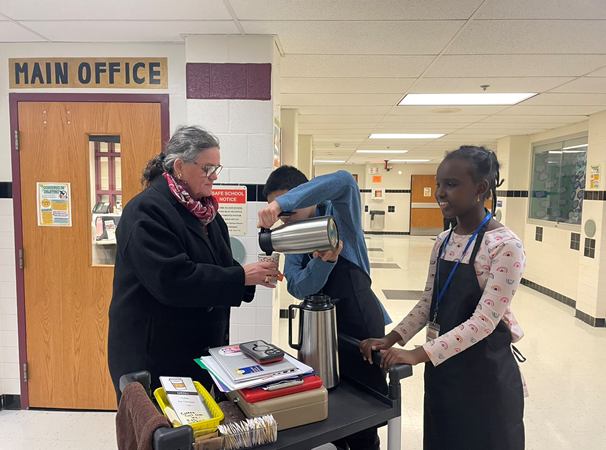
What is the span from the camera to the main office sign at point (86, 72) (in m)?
2.78

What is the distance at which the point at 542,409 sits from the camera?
301 centimetres

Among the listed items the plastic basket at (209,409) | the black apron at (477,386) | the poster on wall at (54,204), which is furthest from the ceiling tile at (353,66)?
the plastic basket at (209,409)

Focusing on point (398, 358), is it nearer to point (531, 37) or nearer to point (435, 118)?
point (531, 37)

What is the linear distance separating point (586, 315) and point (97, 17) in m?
5.63

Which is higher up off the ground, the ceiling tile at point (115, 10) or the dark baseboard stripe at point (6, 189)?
the ceiling tile at point (115, 10)

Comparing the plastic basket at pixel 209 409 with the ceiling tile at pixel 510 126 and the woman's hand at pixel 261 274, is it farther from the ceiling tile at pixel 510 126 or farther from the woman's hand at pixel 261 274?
the ceiling tile at pixel 510 126

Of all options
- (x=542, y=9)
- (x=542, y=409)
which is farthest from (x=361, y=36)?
(x=542, y=409)

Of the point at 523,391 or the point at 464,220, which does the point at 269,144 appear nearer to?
the point at 464,220

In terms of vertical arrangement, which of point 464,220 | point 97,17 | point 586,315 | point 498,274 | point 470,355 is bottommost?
point 586,315

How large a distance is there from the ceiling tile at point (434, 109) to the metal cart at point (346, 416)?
4.01 meters

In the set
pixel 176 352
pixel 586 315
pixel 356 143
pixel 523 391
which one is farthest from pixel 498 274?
pixel 356 143

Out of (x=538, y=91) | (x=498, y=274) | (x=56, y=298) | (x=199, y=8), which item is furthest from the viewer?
(x=538, y=91)

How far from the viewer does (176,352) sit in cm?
150

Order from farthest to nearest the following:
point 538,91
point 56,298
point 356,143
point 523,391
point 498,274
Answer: point 356,143 < point 538,91 < point 56,298 < point 523,391 < point 498,274
